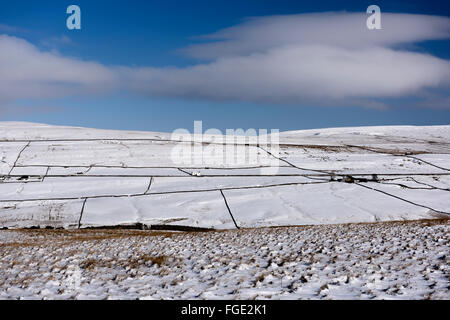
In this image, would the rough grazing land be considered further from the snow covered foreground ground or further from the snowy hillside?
the snowy hillside

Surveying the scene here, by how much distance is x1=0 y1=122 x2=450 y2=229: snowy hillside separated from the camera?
1307 centimetres

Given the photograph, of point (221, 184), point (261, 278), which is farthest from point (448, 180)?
point (261, 278)

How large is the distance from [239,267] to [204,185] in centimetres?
997

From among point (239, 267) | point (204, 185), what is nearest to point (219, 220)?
point (204, 185)

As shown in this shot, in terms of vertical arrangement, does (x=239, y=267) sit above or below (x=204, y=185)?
below

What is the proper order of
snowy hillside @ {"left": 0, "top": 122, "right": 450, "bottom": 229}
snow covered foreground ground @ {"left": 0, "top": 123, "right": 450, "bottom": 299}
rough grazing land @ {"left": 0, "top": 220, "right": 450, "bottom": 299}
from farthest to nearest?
1. snowy hillside @ {"left": 0, "top": 122, "right": 450, "bottom": 229}
2. snow covered foreground ground @ {"left": 0, "top": 123, "right": 450, "bottom": 299}
3. rough grazing land @ {"left": 0, "top": 220, "right": 450, "bottom": 299}

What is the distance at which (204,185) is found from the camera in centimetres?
1620

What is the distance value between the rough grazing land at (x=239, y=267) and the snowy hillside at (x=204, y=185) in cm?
384

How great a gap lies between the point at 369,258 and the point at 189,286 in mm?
2974

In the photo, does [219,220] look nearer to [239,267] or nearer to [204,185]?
[204,185]

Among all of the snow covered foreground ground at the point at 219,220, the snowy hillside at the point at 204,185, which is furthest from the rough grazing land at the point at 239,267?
the snowy hillside at the point at 204,185

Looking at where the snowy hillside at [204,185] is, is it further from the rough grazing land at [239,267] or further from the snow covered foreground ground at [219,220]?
the rough grazing land at [239,267]

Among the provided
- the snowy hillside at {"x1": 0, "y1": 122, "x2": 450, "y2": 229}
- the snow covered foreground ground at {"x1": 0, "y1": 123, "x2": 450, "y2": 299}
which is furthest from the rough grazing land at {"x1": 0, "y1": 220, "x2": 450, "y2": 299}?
the snowy hillside at {"x1": 0, "y1": 122, "x2": 450, "y2": 229}

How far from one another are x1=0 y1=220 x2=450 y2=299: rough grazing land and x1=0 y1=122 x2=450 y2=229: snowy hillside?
151 inches
